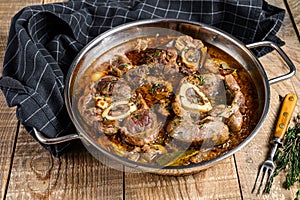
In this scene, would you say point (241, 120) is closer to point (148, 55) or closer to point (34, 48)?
point (148, 55)

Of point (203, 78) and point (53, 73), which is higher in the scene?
point (203, 78)

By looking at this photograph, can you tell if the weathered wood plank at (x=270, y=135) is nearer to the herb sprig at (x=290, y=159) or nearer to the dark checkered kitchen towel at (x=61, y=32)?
the herb sprig at (x=290, y=159)

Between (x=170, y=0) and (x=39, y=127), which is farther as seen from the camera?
(x=170, y=0)

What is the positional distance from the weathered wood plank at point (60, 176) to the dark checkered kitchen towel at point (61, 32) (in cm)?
10

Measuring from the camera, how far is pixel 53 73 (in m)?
2.68

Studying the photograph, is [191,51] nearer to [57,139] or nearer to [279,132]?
[279,132]

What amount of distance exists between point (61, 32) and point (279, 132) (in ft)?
5.25

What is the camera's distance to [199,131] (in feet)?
7.88

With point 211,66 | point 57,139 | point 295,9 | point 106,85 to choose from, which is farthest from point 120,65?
point 295,9

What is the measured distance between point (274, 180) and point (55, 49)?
160cm

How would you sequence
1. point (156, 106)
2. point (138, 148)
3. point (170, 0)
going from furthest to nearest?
point (170, 0), point (156, 106), point (138, 148)

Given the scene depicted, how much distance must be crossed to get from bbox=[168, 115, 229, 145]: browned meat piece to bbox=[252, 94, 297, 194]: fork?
0.32 m

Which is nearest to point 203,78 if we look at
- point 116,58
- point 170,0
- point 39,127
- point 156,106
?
point 156,106

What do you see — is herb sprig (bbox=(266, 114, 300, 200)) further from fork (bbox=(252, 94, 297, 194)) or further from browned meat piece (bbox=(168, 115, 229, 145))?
browned meat piece (bbox=(168, 115, 229, 145))
